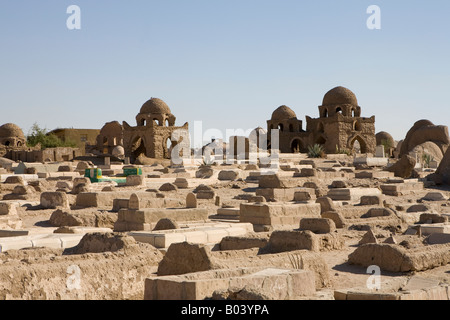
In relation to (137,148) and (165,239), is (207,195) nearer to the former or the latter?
(165,239)

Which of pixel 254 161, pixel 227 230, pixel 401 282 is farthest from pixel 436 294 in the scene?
pixel 254 161

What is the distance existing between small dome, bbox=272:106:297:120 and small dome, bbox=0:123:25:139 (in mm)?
20136

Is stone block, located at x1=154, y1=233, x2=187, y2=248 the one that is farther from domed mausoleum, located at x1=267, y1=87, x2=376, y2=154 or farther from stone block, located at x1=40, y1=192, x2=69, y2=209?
domed mausoleum, located at x1=267, y1=87, x2=376, y2=154

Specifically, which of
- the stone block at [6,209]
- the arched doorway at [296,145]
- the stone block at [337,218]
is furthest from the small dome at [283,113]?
the stone block at [6,209]

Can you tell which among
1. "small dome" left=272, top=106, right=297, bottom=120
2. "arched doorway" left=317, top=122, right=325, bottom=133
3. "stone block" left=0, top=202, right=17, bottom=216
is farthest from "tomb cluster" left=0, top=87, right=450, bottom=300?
"small dome" left=272, top=106, right=297, bottom=120

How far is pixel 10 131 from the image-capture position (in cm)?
4431

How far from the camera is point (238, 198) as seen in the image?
53.9ft

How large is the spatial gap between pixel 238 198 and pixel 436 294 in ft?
37.8

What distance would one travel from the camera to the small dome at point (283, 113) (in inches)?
1781

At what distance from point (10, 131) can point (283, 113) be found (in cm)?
2128

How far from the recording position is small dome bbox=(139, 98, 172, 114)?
3809cm

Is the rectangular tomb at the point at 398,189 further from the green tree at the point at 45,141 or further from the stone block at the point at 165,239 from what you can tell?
the green tree at the point at 45,141

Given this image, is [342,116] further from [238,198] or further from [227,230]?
[227,230]

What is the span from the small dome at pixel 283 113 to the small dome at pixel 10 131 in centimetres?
2014
